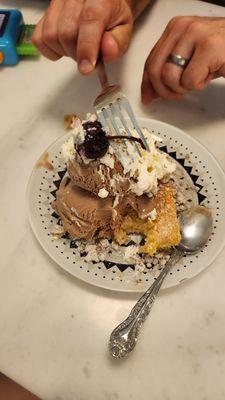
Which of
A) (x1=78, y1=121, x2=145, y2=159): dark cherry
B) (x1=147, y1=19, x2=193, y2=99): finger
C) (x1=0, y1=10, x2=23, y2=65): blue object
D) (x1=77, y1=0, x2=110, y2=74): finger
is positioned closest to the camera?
(x1=78, y1=121, x2=145, y2=159): dark cherry

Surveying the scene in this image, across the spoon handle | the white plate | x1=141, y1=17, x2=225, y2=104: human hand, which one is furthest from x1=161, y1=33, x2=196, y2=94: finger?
the spoon handle

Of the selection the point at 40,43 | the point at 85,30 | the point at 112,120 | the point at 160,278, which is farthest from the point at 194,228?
the point at 40,43

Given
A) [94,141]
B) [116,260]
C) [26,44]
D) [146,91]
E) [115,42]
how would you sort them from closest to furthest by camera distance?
1. [94,141]
2. [116,260]
3. [115,42]
4. [146,91]
5. [26,44]

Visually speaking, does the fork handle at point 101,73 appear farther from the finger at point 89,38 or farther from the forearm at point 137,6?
the forearm at point 137,6

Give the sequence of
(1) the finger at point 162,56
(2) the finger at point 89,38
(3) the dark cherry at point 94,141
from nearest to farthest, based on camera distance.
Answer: (3) the dark cherry at point 94,141 → (2) the finger at point 89,38 → (1) the finger at point 162,56

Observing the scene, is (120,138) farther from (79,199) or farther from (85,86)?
(85,86)

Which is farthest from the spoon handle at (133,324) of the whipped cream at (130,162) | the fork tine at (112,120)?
the fork tine at (112,120)

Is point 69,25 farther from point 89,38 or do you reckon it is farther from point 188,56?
point 188,56

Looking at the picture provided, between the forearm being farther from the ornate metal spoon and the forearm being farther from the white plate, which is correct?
the ornate metal spoon
